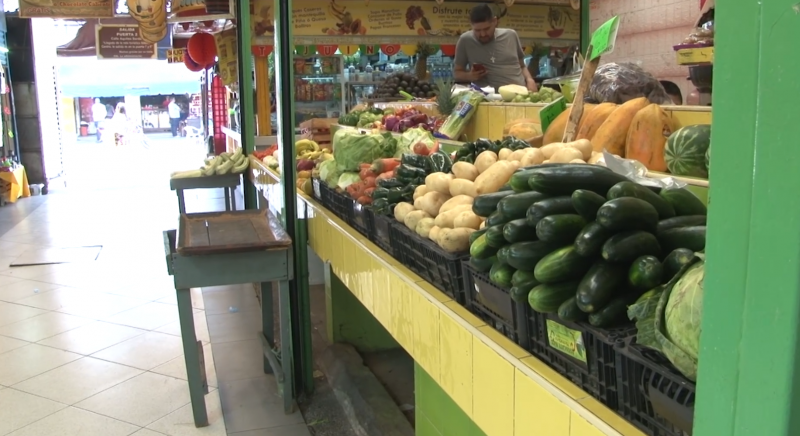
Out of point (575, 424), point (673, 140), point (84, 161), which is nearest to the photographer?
point (575, 424)

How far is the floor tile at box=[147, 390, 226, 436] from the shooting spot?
350 cm

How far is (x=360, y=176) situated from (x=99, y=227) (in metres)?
6.63

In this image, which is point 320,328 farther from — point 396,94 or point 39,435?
point 396,94

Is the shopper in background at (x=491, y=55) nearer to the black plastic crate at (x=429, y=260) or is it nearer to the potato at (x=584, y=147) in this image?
the black plastic crate at (x=429, y=260)

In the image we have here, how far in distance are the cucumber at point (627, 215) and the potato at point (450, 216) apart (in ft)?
2.42

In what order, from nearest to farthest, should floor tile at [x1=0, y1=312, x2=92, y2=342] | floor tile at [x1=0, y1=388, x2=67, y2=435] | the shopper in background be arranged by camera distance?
1. floor tile at [x1=0, y1=388, x2=67, y2=435]
2. floor tile at [x1=0, y1=312, x2=92, y2=342]
3. the shopper in background

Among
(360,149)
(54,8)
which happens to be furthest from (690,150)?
(54,8)

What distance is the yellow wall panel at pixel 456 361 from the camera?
5.81 ft

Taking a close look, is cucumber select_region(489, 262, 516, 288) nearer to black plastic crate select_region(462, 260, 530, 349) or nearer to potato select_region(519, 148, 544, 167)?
black plastic crate select_region(462, 260, 530, 349)

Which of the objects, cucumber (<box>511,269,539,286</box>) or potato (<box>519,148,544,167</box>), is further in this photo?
potato (<box>519,148,544,167</box>)

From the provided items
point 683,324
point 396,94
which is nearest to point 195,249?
point 683,324

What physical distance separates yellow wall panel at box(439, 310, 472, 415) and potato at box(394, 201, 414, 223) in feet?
2.18

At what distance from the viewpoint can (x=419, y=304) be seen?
2115 mm

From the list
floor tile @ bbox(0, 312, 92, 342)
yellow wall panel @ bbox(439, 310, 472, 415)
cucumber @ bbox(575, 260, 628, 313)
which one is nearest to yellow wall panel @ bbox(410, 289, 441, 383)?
yellow wall panel @ bbox(439, 310, 472, 415)
